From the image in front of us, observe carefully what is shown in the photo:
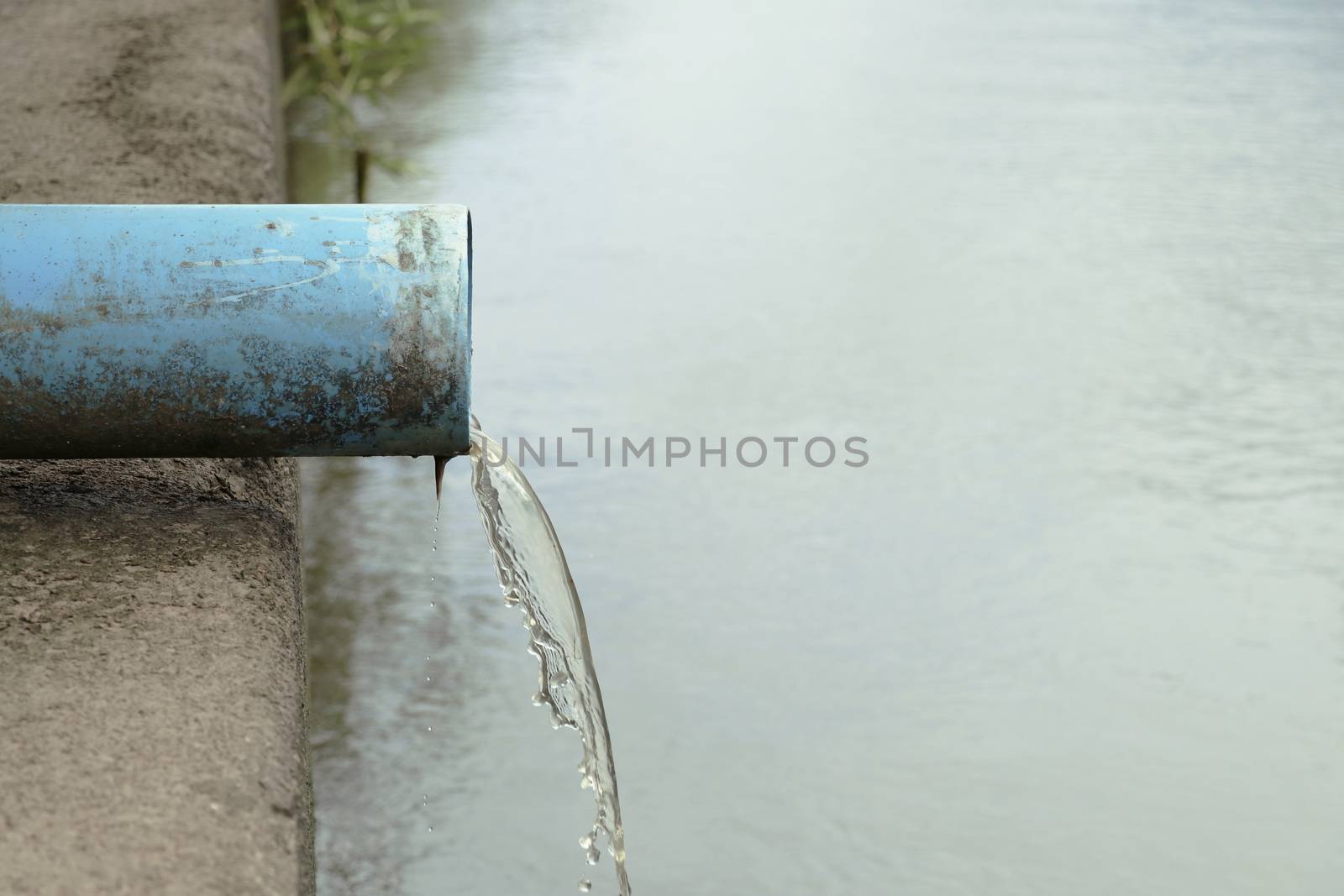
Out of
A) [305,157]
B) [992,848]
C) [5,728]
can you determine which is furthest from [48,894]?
[305,157]

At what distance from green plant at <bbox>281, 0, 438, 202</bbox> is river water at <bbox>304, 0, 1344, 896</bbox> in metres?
0.14

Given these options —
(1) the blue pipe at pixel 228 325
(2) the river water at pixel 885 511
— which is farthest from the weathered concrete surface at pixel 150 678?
(2) the river water at pixel 885 511

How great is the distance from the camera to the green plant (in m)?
3.76

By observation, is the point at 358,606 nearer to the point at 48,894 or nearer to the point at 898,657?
the point at 898,657

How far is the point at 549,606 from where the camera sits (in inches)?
58.8

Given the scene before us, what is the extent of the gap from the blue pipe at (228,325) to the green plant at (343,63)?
230 cm

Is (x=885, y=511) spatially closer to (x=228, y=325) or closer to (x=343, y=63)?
(x=228, y=325)

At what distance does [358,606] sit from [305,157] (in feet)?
6.05

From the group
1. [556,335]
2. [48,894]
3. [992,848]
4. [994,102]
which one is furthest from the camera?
[994,102]

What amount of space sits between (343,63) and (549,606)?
9.14ft

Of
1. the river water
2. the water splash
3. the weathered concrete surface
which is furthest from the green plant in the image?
the water splash

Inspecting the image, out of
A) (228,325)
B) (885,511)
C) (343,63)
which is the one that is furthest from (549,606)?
(343,63)

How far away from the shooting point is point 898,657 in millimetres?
2100

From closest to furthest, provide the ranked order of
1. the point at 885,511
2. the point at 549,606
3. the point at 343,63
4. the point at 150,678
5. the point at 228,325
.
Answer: the point at 150,678
the point at 228,325
the point at 549,606
the point at 885,511
the point at 343,63
